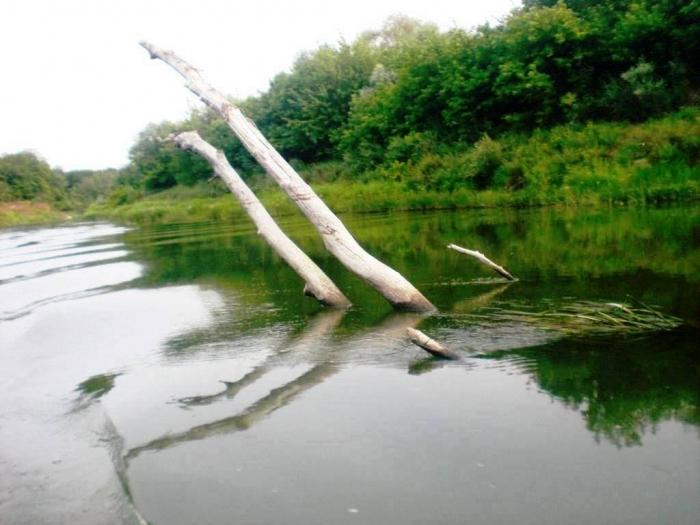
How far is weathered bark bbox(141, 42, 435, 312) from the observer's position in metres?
8.80

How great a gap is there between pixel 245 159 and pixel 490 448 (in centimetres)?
4510

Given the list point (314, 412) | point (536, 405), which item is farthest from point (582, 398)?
point (314, 412)

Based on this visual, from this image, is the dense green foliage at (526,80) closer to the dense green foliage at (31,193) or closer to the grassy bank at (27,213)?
the grassy bank at (27,213)

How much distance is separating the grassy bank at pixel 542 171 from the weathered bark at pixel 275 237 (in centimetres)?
1337

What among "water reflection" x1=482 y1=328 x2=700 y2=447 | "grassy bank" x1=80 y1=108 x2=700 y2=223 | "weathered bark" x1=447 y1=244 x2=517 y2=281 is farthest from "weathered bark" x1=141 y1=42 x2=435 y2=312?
"grassy bank" x1=80 y1=108 x2=700 y2=223

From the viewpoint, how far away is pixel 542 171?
23.8m

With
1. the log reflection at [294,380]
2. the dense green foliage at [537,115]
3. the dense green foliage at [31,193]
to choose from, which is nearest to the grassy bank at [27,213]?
the dense green foliage at [31,193]

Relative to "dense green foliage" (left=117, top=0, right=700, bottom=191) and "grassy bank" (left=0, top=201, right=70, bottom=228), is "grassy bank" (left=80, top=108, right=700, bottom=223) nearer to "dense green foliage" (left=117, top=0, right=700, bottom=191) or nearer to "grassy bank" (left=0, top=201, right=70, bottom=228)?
"dense green foliage" (left=117, top=0, right=700, bottom=191)

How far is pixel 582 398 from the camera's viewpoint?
17.1 feet

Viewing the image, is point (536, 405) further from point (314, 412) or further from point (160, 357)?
point (160, 357)

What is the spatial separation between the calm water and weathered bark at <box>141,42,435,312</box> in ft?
1.20

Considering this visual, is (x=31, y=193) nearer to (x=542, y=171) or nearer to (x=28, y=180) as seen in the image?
(x=28, y=180)

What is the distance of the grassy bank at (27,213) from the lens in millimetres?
73000

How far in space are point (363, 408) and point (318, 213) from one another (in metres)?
4.45
